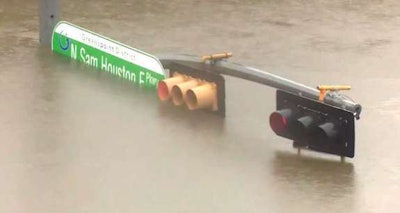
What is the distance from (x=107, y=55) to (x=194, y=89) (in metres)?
0.87

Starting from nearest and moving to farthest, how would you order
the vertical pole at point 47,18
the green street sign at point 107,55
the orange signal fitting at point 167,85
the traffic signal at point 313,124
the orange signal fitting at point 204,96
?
the traffic signal at point 313,124 < the orange signal fitting at point 204,96 < the orange signal fitting at point 167,85 < the green street sign at point 107,55 < the vertical pole at point 47,18

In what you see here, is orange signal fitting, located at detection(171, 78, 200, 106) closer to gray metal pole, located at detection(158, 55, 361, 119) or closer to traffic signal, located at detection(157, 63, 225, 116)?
traffic signal, located at detection(157, 63, 225, 116)

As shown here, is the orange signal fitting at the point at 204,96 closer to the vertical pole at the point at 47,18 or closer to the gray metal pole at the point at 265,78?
the gray metal pole at the point at 265,78

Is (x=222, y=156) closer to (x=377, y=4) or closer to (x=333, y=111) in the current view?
(x=333, y=111)

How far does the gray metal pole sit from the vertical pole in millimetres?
1145

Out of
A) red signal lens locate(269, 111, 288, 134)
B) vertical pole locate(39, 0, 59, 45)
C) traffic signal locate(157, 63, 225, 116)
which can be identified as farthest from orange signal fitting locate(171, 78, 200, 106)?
vertical pole locate(39, 0, 59, 45)

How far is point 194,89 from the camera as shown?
466cm

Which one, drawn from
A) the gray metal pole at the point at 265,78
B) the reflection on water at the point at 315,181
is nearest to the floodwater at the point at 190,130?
the reflection on water at the point at 315,181

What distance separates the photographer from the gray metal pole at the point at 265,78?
165 inches

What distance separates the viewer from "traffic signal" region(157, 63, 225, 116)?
4.65 meters

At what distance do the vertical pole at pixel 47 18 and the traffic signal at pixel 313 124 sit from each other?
7.33ft

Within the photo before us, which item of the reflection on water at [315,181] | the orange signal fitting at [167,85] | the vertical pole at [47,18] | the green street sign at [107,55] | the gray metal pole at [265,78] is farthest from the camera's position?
the vertical pole at [47,18]

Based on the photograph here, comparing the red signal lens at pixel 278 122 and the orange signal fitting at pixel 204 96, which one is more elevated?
the orange signal fitting at pixel 204 96

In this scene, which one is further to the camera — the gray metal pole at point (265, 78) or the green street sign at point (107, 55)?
the green street sign at point (107, 55)
